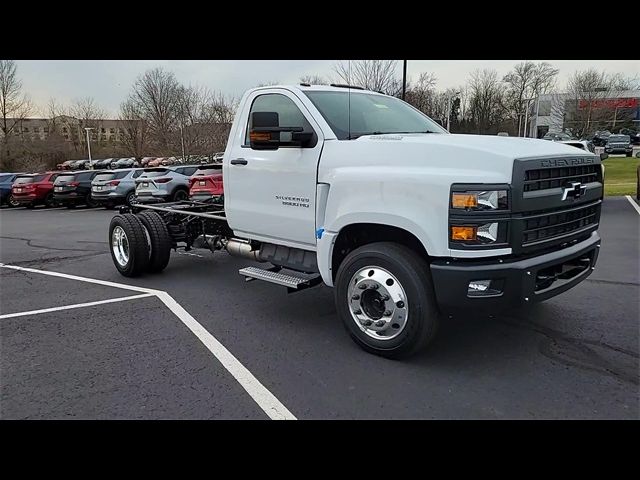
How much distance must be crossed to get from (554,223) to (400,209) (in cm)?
122

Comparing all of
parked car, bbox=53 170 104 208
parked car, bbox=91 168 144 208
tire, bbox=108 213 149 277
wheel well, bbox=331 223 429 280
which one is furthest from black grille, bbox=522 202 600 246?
parked car, bbox=53 170 104 208

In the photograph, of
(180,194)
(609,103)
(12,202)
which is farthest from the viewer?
(609,103)

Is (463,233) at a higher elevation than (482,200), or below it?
below

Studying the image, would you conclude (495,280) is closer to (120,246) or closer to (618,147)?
(120,246)

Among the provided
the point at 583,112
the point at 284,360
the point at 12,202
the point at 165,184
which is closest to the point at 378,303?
the point at 284,360

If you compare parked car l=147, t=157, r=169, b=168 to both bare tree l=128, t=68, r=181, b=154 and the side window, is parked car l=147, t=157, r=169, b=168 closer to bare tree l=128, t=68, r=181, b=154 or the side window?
bare tree l=128, t=68, r=181, b=154

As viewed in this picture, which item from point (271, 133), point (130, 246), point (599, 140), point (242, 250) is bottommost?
point (130, 246)

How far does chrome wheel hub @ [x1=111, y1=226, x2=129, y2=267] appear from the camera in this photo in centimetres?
705

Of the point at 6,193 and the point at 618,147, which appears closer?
the point at 6,193

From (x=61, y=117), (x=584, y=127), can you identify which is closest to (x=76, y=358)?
(x=584, y=127)

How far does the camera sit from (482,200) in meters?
3.37

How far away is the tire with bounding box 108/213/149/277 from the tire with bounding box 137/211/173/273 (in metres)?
0.07
